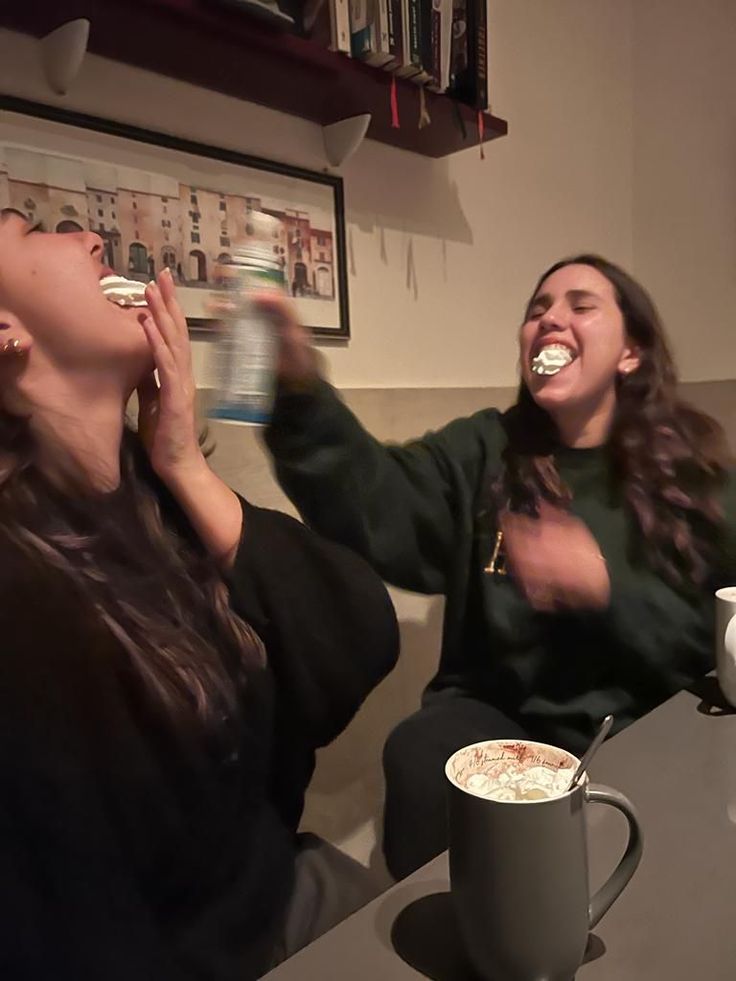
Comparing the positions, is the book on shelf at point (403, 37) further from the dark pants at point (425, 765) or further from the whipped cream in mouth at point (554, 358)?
the dark pants at point (425, 765)

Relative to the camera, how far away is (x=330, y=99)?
1.17m

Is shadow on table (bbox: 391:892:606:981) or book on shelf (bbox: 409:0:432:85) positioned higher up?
book on shelf (bbox: 409:0:432:85)

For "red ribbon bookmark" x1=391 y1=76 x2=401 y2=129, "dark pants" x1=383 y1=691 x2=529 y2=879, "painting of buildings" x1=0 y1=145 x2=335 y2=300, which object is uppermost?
"red ribbon bookmark" x1=391 y1=76 x2=401 y2=129

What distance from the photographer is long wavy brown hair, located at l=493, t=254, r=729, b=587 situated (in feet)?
3.59

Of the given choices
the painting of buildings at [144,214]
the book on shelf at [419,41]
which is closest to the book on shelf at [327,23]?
the book on shelf at [419,41]

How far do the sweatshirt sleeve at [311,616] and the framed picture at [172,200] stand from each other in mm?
333

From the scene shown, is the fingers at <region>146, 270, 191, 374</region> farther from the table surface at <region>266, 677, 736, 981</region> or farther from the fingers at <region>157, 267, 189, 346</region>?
the table surface at <region>266, 677, 736, 981</region>

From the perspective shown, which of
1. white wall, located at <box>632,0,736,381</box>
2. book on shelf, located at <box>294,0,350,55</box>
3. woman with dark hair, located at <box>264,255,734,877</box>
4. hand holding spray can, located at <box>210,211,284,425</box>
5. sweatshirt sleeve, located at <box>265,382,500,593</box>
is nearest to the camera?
hand holding spray can, located at <box>210,211,284,425</box>

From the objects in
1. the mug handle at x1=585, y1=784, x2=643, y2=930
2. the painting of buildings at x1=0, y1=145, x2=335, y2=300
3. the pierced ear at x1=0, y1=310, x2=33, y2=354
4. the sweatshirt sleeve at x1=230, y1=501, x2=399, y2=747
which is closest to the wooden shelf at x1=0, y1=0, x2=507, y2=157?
the painting of buildings at x1=0, y1=145, x2=335, y2=300

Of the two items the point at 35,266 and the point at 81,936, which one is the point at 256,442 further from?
the point at 81,936

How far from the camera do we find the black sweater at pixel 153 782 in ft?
1.78

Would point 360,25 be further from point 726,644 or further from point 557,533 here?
point 726,644

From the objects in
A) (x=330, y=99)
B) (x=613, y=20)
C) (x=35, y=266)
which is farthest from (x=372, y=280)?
(x=613, y=20)

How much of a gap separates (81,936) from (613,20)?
2.11m
